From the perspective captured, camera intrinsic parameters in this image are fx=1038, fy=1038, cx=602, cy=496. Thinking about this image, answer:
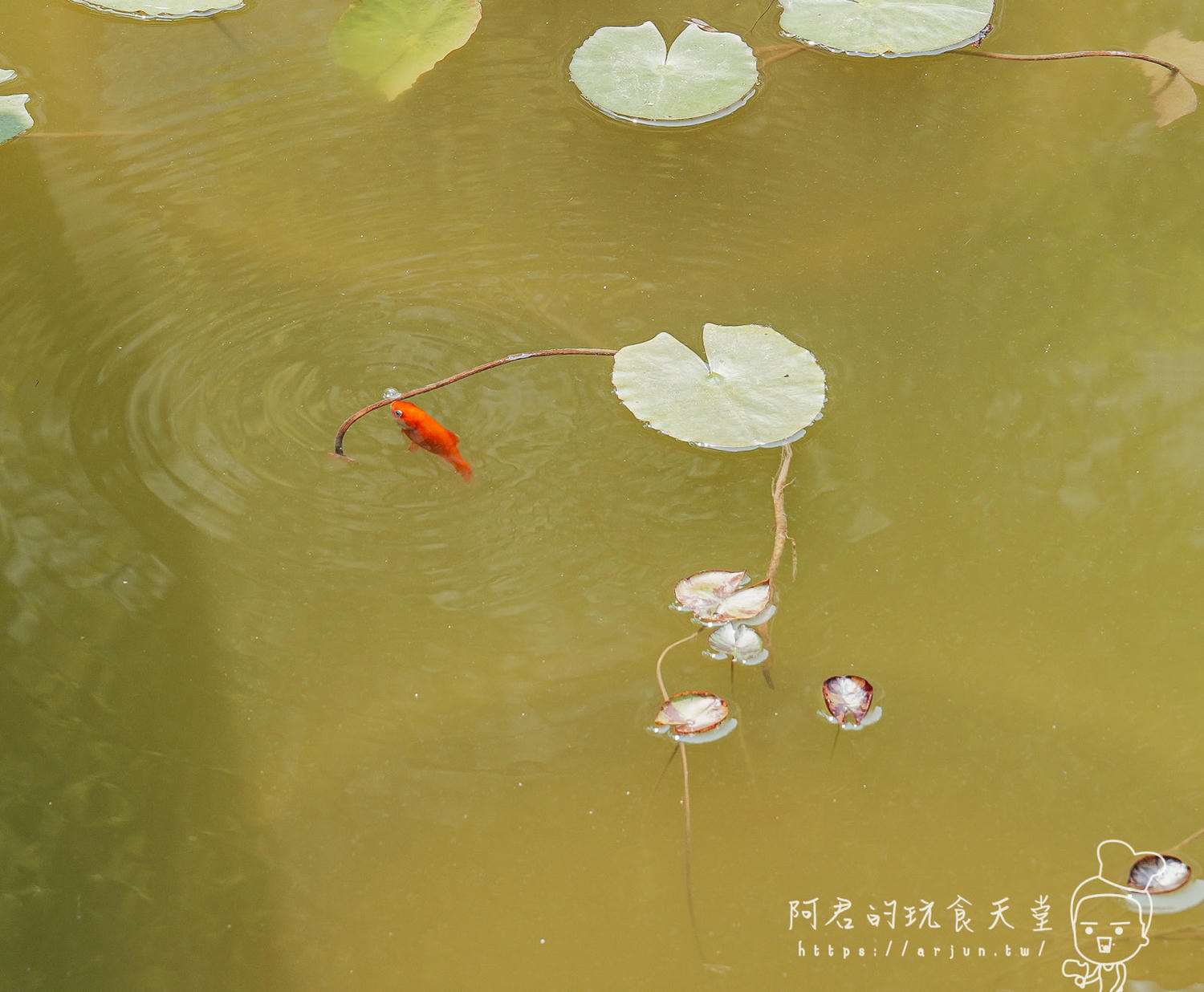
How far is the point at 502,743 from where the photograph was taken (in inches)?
61.4

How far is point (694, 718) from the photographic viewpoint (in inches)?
60.7

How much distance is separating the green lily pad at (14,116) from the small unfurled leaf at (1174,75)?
8.52 feet

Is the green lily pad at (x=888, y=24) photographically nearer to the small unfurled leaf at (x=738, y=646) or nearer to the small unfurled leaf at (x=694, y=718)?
the small unfurled leaf at (x=738, y=646)

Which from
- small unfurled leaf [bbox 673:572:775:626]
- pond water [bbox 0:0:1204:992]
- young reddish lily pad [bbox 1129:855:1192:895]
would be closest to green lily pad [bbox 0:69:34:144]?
pond water [bbox 0:0:1204:992]

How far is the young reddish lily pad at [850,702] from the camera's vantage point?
1.55 metres

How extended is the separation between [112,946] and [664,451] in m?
1.13

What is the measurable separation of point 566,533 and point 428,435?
293 mm

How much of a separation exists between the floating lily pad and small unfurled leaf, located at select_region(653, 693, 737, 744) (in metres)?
2.13

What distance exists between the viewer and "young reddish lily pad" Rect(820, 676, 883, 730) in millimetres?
1548

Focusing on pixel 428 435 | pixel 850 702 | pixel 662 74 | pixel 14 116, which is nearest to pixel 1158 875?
pixel 850 702

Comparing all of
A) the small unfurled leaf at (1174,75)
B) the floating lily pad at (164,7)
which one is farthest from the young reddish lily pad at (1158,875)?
the floating lily pad at (164,7)

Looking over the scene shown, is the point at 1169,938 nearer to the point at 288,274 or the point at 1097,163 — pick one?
the point at 1097,163

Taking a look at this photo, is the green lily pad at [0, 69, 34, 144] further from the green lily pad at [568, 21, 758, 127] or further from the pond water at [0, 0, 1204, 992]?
the green lily pad at [568, 21, 758, 127]

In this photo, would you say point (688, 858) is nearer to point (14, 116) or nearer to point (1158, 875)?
point (1158, 875)
